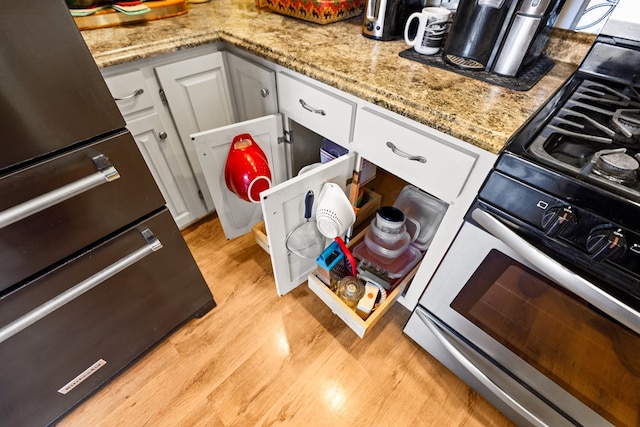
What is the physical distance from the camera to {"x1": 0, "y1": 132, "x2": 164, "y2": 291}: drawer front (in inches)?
22.2

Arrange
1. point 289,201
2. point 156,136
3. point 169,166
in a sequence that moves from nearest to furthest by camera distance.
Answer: point 289,201
point 156,136
point 169,166

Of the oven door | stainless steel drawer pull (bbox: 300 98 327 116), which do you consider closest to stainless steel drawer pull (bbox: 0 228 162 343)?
stainless steel drawer pull (bbox: 300 98 327 116)

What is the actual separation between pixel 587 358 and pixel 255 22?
1488 millimetres

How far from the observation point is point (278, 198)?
35.4 inches

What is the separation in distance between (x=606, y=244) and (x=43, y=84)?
1.01 metres

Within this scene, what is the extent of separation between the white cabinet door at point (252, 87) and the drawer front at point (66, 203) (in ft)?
1.89

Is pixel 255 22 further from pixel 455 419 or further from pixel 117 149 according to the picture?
pixel 455 419

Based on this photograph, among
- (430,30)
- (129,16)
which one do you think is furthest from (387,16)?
(129,16)

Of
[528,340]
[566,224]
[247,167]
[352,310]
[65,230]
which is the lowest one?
[352,310]

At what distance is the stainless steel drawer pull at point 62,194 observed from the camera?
0.55m

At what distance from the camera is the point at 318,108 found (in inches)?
38.5

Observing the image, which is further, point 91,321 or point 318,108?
point 318,108

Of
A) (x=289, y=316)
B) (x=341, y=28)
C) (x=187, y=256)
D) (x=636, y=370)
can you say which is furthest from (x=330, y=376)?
(x=341, y=28)

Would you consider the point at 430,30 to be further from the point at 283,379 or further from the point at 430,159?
the point at 283,379
